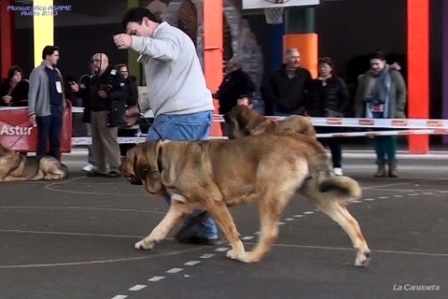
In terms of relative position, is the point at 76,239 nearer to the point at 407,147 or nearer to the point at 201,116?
the point at 201,116

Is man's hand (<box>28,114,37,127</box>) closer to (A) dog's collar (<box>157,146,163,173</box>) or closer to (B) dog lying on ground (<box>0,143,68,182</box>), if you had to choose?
(B) dog lying on ground (<box>0,143,68,182</box>)

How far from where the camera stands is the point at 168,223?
733 centimetres

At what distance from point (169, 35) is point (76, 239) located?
2.00m

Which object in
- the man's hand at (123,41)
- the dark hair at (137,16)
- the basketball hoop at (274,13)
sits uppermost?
the basketball hoop at (274,13)

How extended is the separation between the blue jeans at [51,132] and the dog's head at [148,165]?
646 centimetres

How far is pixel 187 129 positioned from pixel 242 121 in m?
2.03

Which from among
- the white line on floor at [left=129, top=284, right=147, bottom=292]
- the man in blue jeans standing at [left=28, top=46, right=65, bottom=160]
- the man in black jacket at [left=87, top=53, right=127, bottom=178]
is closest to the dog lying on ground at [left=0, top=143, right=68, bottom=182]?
the man in blue jeans standing at [left=28, top=46, right=65, bottom=160]

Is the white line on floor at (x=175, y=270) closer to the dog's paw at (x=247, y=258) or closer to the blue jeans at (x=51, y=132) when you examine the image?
the dog's paw at (x=247, y=258)

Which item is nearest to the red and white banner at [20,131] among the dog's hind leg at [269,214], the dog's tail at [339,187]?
the dog's hind leg at [269,214]

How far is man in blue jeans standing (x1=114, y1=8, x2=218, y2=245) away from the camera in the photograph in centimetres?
747

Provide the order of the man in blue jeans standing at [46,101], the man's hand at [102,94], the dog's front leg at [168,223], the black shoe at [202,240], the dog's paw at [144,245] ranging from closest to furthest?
the dog's front leg at [168,223] < the dog's paw at [144,245] < the black shoe at [202,240] < the man's hand at [102,94] < the man in blue jeans standing at [46,101]

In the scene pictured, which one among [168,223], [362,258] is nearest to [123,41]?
[168,223]

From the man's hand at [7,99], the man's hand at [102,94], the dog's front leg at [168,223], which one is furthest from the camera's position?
the man's hand at [7,99]

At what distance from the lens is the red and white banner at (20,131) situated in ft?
47.2
